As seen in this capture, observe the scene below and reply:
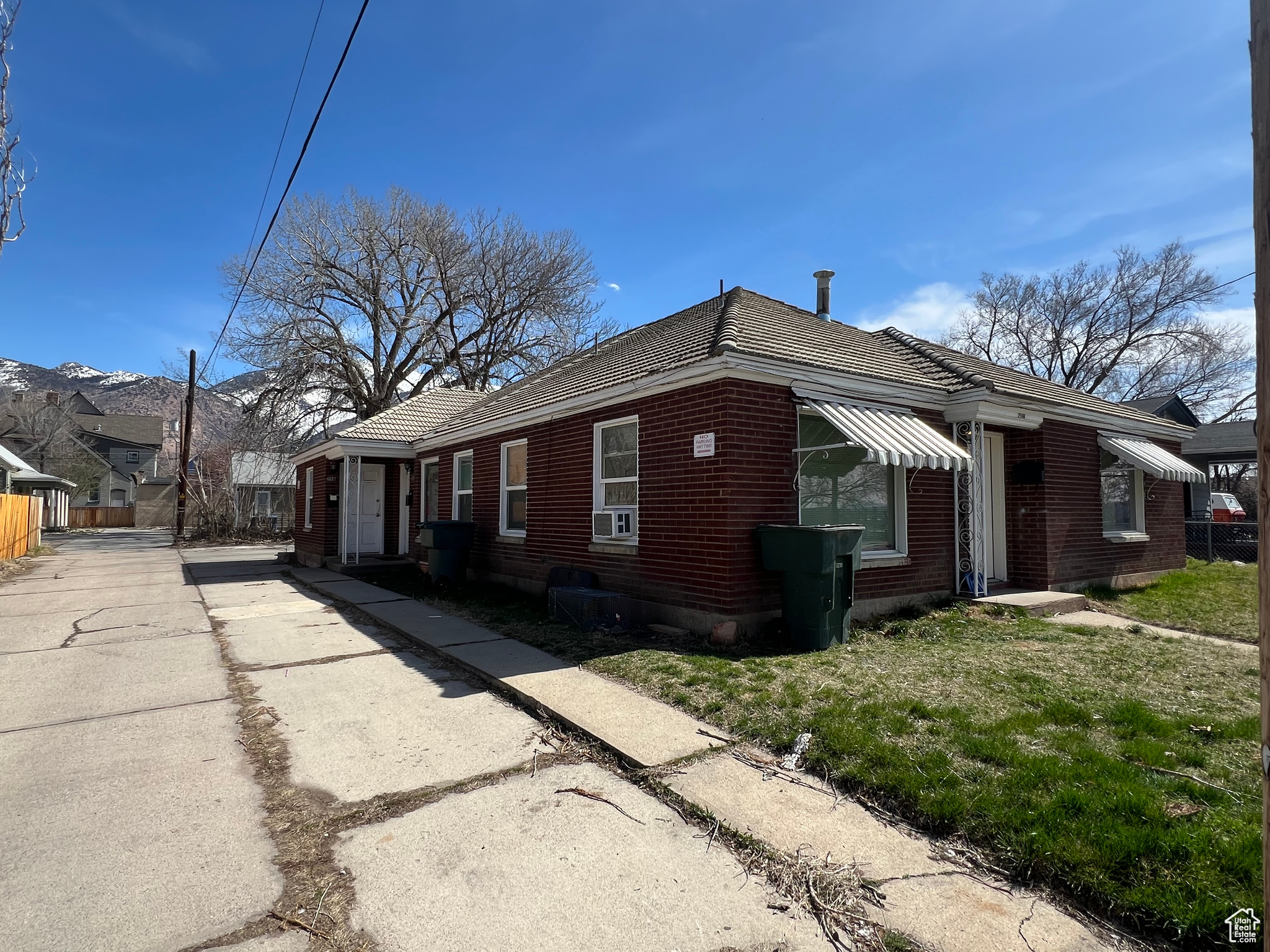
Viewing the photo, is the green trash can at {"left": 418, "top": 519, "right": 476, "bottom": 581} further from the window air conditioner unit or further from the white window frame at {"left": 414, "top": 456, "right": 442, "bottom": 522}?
the window air conditioner unit

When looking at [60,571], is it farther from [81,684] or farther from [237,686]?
[237,686]

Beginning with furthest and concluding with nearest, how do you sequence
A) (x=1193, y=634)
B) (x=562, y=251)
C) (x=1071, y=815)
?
(x=562, y=251), (x=1193, y=634), (x=1071, y=815)

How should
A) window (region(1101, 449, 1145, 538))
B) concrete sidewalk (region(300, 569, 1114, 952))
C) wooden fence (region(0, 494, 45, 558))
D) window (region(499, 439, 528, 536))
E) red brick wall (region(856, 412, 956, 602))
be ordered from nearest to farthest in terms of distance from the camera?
concrete sidewalk (region(300, 569, 1114, 952)) < red brick wall (region(856, 412, 956, 602)) < window (region(1101, 449, 1145, 538)) < window (region(499, 439, 528, 536)) < wooden fence (region(0, 494, 45, 558))

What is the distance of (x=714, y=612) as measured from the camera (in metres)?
6.96

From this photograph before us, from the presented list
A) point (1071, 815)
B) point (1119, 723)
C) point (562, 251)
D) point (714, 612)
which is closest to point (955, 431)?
point (714, 612)

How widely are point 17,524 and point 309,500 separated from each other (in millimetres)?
8663

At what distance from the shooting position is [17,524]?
18938 mm

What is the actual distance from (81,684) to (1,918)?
4233 mm

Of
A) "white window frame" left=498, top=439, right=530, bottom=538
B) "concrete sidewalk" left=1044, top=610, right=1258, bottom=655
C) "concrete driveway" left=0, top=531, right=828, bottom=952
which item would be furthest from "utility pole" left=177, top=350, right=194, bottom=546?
"concrete sidewalk" left=1044, top=610, right=1258, bottom=655

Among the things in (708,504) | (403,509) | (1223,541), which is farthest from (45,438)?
(1223,541)

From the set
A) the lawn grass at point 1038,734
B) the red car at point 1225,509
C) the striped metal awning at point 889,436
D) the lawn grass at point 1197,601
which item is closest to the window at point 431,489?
the lawn grass at point 1038,734

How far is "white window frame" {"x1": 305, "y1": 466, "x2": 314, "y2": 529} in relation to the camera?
17828 mm

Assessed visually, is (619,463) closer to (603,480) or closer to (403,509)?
(603,480)

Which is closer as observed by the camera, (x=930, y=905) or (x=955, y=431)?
(x=930, y=905)
